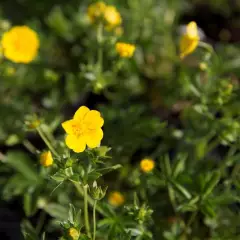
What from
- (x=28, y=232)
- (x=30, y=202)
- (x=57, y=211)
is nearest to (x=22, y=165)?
(x=30, y=202)

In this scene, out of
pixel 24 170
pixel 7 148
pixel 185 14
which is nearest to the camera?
pixel 24 170

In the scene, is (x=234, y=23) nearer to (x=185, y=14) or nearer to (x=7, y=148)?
(x=185, y=14)

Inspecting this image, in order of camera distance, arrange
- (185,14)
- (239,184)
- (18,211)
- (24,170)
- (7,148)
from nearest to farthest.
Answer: (239,184)
(24,170)
(18,211)
(7,148)
(185,14)

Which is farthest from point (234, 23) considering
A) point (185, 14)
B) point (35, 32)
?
point (35, 32)

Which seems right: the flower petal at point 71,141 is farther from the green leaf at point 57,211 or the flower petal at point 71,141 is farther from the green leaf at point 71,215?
the green leaf at point 57,211

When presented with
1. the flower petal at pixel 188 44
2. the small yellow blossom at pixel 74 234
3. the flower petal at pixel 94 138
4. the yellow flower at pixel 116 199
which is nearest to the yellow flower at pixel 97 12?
the flower petal at pixel 188 44
